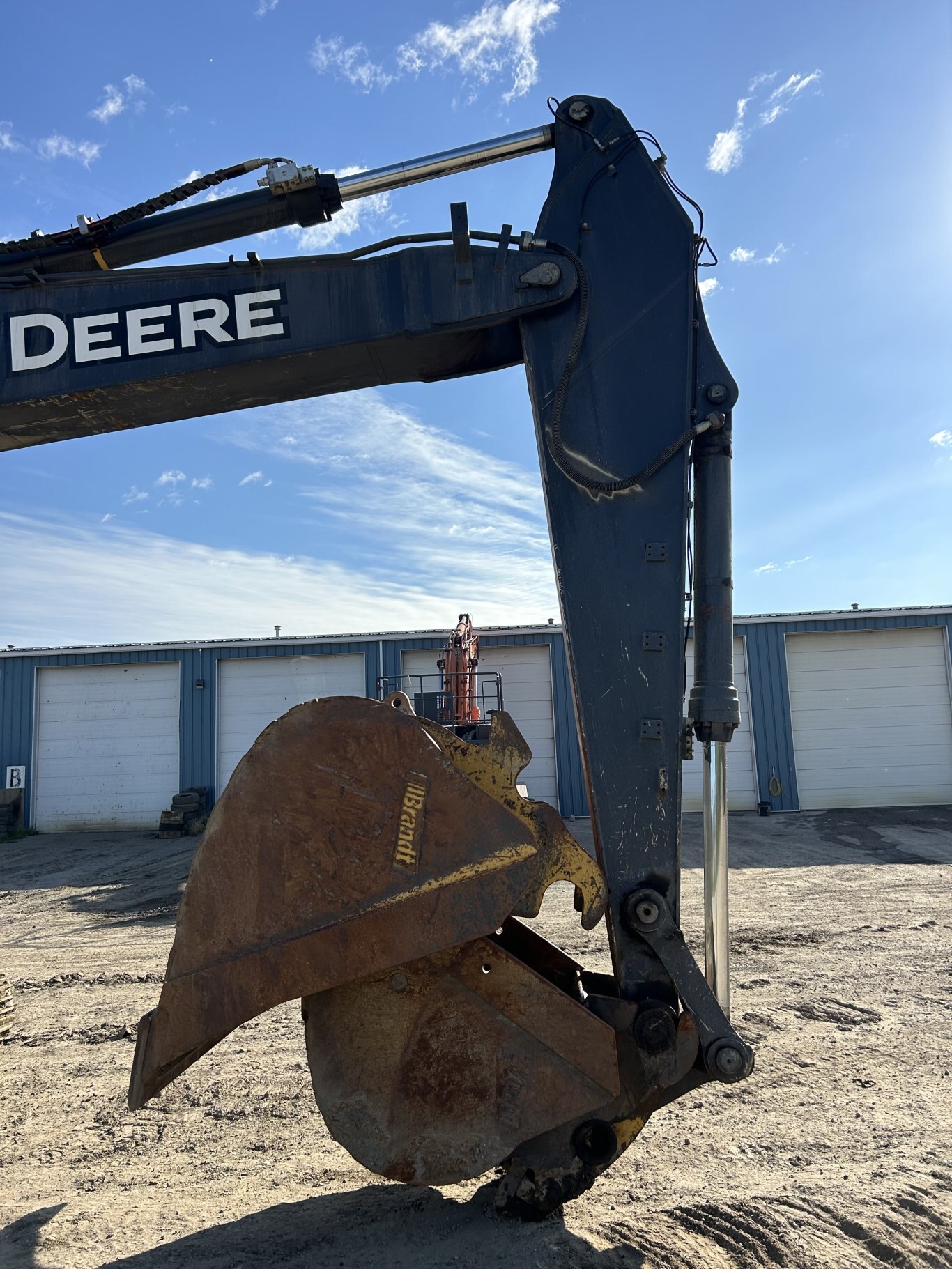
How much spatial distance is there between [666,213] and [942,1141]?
12.5 feet

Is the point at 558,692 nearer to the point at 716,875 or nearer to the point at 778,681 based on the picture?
the point at 778,681

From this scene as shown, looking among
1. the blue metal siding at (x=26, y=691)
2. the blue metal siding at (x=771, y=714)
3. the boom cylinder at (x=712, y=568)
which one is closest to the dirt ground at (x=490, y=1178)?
the boom cylinder at (x=712, y=568)

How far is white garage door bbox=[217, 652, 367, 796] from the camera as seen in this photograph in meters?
17.9

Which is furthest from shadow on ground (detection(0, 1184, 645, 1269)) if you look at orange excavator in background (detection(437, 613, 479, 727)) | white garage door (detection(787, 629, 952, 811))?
white garage door (detection(787, 629, 952, 811))

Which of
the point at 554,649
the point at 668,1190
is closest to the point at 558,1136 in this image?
the point at 668,1190

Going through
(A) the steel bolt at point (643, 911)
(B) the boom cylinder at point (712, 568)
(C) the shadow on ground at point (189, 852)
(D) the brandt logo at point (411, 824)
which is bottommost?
(C) the shadow on ground at point (189, 852)

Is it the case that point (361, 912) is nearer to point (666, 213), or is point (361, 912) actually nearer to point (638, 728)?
point (638, 728)

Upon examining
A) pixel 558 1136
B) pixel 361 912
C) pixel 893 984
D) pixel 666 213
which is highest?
pixel 666 213

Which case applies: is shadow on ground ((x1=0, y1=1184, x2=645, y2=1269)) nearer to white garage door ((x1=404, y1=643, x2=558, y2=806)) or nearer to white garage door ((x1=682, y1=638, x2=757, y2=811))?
white garage door ((x1=404, y1=643, x2=558, y2=806))

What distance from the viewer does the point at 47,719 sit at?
1831 centimetres

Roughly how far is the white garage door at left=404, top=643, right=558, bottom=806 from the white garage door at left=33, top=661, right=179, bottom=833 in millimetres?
5430

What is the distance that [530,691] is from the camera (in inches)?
695

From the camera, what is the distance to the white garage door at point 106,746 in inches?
705

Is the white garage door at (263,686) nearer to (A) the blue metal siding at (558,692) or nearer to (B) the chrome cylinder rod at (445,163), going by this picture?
(A) the blue metal siding at (558,692)
